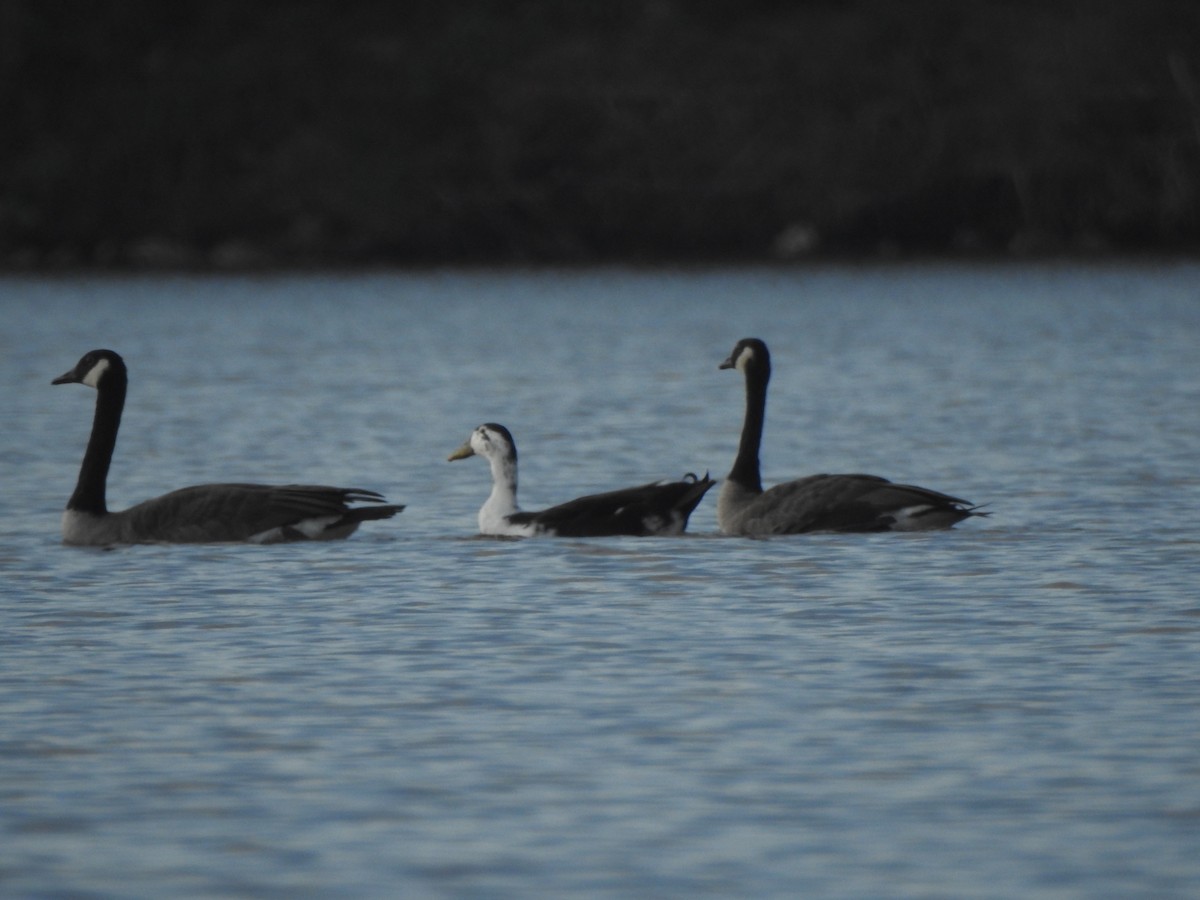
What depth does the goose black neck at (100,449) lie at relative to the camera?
15.4 metres

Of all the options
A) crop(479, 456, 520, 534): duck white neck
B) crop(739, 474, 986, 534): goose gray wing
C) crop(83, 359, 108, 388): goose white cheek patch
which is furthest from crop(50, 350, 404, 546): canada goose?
crop(739, 474, 986, 534): goose gray wing

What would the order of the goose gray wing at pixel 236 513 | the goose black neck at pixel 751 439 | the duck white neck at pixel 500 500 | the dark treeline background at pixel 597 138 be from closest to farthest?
1. the goose gray wing at pixel 236 513
2. the duck white neck at pixel 500 500
3. the goose black neck at pixel 751 439
4. the dark treeline background at pixel 597 138

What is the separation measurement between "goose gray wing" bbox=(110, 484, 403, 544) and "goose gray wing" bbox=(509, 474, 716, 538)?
1.02m

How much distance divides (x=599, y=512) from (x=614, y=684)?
4.77 metres

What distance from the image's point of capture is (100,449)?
15.7 m

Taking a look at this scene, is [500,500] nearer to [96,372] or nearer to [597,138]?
[96,372]

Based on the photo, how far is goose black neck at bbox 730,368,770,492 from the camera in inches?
627

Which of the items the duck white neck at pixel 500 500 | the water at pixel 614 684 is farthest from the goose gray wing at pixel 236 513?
the duck white neck at pixel 500 500

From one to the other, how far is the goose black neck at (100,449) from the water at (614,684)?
41 centimetres

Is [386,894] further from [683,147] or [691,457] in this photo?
[683,147]

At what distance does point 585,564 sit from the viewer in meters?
14.1

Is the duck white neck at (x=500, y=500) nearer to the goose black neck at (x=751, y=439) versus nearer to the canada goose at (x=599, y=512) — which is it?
the canada goose at (x=599, y=512)

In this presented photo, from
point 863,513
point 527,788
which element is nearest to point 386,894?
point 527,788

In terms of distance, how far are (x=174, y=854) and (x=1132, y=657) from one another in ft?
16.1
